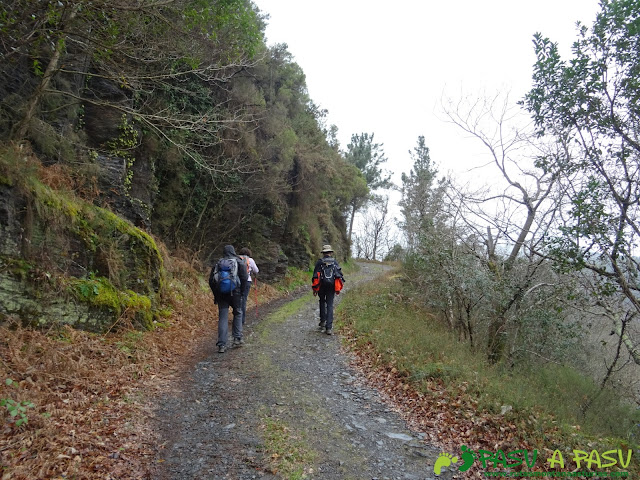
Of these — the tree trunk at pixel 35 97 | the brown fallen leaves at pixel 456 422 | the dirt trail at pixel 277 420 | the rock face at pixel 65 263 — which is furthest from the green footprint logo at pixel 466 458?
the tree trunk at pixel 35 97

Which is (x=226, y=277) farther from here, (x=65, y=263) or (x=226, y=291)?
(x=65, y=263)

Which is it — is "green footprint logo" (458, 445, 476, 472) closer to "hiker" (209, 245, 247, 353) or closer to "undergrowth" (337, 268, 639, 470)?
"undergrowth" (337, 268, 639, 470)

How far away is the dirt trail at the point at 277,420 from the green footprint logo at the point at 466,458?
221 mm

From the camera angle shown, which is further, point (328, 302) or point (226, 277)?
point (328, 302)

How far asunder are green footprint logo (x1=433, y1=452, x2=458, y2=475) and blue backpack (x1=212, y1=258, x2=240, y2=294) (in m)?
4.90

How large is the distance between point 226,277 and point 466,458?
17.1 feet

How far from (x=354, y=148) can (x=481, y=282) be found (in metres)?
38.1

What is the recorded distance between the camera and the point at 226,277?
7.61 meters

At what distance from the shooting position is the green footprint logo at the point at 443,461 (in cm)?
399

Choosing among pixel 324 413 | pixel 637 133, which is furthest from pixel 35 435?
pixel 637 133

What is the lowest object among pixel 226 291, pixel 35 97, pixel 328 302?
pixel 328 302

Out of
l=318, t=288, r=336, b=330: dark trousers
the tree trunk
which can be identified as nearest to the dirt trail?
l=318, t=288, r=336, b=330: dark trousers

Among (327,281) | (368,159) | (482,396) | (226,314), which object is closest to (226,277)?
(226,314)

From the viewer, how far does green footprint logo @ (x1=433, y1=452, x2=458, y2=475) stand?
3.99 m
